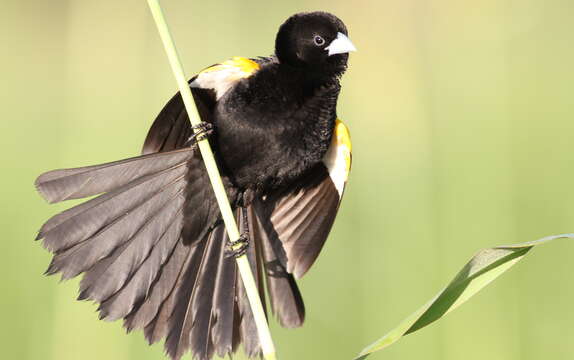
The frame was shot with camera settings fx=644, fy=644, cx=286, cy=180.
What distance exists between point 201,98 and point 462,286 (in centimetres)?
73

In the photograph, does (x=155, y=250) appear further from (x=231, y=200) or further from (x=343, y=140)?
(x=343, y=140)

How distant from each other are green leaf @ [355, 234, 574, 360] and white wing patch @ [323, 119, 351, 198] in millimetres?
697

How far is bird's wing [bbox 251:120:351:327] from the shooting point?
4.16ft

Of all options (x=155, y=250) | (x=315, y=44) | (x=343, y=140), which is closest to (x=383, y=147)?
(x=343, y=140)

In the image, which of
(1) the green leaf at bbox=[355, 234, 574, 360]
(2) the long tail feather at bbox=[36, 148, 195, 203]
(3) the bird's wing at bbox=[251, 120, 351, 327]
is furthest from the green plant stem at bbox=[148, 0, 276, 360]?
(3) the bird's wing at bbox=[251, 120, 351, 327]

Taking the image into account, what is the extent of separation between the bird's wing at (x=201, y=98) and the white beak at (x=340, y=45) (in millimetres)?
160

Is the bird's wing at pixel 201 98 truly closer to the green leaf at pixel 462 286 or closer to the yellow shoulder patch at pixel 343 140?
the yellow shoulder patch at pixel 343 140

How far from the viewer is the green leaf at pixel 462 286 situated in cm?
59

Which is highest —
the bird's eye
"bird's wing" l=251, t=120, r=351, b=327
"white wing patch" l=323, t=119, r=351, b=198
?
the bird's eye

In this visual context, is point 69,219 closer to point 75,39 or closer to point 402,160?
point 75,39

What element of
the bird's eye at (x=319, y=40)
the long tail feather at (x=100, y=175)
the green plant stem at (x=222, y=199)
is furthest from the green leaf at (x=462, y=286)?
the bird's eye at (x=319, y=40)

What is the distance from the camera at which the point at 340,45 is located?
1.28 metres

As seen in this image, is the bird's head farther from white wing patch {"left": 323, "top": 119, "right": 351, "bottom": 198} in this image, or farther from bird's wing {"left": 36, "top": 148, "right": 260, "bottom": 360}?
bird's wing {"left": 36, "top": 148, "right": 260, "bottom": 360}

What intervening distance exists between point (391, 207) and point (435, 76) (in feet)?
1.38
